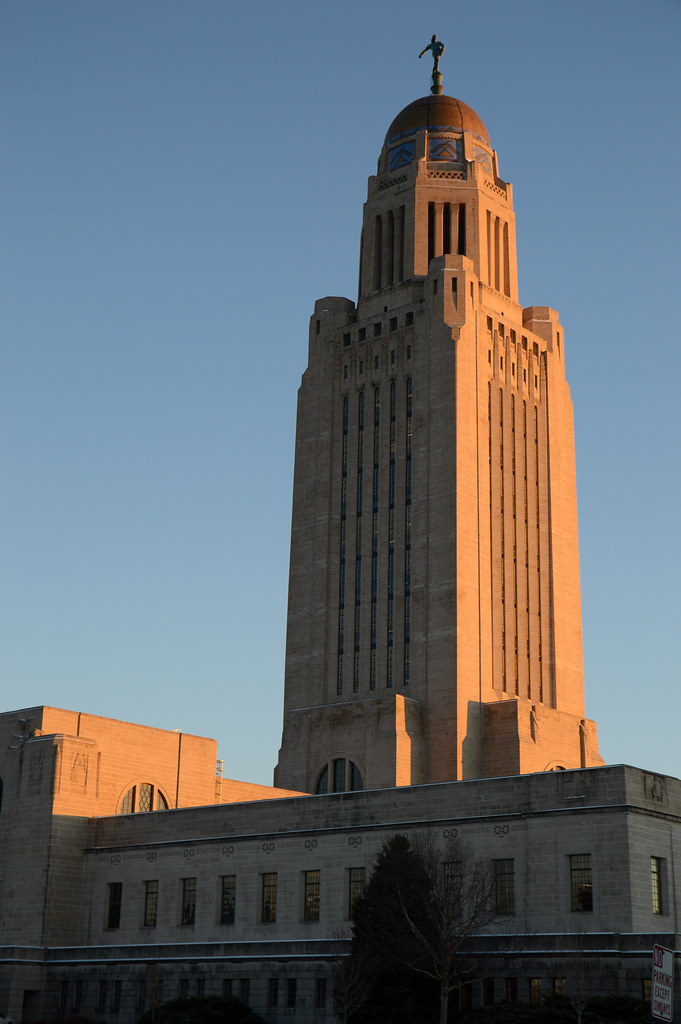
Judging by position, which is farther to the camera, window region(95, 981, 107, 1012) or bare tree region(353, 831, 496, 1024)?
window region(95, 981, 107, 1012)

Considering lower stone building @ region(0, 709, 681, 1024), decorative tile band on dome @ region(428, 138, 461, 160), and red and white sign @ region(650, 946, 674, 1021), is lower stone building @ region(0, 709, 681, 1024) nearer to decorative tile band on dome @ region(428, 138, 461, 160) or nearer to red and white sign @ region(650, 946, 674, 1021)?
red and white sign @ region(650, 946, 674, 1021)

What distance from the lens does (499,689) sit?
72.1 meters

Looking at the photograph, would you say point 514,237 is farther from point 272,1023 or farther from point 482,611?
point 272,1023

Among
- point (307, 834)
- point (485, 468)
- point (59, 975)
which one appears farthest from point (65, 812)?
point (485, 468)

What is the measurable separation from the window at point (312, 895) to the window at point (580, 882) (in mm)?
11109

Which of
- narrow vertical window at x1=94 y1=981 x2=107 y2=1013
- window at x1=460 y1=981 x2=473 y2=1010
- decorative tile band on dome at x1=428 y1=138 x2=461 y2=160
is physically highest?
decorative tile band on dome at x1=428 y1=138 x2=461 y2=160

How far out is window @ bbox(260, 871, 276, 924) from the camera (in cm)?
5334

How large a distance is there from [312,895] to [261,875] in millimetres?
2894

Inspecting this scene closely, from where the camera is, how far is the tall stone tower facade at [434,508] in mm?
70188

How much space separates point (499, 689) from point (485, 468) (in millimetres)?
12680

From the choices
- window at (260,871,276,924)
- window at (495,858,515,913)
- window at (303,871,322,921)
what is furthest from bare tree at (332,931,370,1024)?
window at (260,871,276,924)

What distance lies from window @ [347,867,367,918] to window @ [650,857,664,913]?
11.1 m

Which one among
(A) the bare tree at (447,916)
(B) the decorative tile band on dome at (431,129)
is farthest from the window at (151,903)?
(B) the decorative tile band on dome at (431,129)

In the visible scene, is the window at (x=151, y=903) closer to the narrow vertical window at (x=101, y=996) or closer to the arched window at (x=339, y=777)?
the narrow vertical window at (x=101, y=996)
